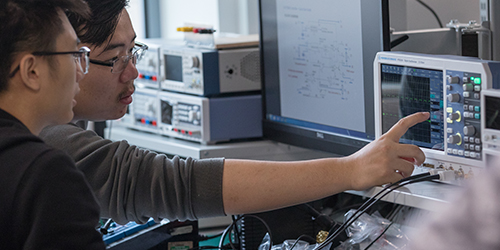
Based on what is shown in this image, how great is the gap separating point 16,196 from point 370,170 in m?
0.67

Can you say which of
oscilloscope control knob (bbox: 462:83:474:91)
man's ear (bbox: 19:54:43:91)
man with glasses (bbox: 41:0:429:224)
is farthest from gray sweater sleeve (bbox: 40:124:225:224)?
oscilloscope control knob (bbox: 462:83:474:91)

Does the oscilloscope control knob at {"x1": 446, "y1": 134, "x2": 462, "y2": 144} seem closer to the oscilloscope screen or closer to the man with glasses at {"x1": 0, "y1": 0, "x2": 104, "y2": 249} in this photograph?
the oscilloscope screen

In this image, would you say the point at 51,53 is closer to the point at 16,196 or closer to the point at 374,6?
the point at 16,196

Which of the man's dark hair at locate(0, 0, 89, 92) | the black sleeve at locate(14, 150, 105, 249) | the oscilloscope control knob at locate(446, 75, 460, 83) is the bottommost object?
the black sleeve at locate(14, 150, 105, 249)

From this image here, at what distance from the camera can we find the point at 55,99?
0.83 metres

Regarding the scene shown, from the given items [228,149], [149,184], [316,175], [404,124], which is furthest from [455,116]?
[228,149]

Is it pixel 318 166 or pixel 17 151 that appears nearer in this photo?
pixel 17 151

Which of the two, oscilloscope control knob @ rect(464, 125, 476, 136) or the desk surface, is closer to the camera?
oscilloscope control knob @ rect(464, 125, 476, 136)

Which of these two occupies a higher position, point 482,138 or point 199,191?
point 482,138

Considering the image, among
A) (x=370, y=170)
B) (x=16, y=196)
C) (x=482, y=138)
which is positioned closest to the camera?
(x=16, y=196)

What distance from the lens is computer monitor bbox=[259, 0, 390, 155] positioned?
53.3 inches

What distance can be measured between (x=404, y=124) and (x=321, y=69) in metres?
0.40

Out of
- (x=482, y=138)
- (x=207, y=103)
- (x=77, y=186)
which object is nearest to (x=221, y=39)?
(x=207, y=103)

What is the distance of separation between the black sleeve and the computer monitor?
0.80m
